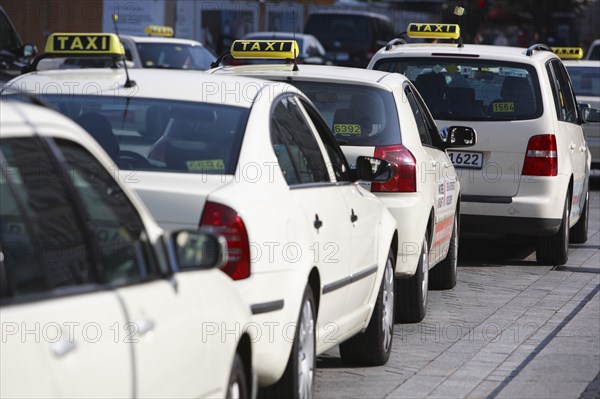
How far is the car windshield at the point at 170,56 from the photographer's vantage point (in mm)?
24000

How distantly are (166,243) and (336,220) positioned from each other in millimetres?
2306

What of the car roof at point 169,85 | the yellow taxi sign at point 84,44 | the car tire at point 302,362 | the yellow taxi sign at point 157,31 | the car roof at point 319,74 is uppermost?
the yellow taxi sign at point 84,44

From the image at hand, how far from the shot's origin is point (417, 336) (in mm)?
8484

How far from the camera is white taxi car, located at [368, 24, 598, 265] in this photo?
11258mm

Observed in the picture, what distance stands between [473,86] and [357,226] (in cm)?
501

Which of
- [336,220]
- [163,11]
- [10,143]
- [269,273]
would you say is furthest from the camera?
[163,11]

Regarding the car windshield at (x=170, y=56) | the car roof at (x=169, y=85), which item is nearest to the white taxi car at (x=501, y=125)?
the car roof at (x=169, y=85)

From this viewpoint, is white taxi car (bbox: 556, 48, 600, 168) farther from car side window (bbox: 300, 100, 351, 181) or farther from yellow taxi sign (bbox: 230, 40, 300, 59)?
car side window (bbox: 300, 100, 351, 181)

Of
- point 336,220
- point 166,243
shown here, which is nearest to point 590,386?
point 336,220

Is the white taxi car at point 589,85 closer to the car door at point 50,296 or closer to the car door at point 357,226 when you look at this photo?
the car door at point 357,226

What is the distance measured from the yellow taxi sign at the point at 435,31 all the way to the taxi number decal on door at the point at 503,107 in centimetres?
165

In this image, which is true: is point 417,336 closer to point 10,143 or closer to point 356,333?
point 356,333

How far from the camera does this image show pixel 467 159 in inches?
448

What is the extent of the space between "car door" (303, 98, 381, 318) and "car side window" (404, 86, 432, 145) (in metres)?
2.12
